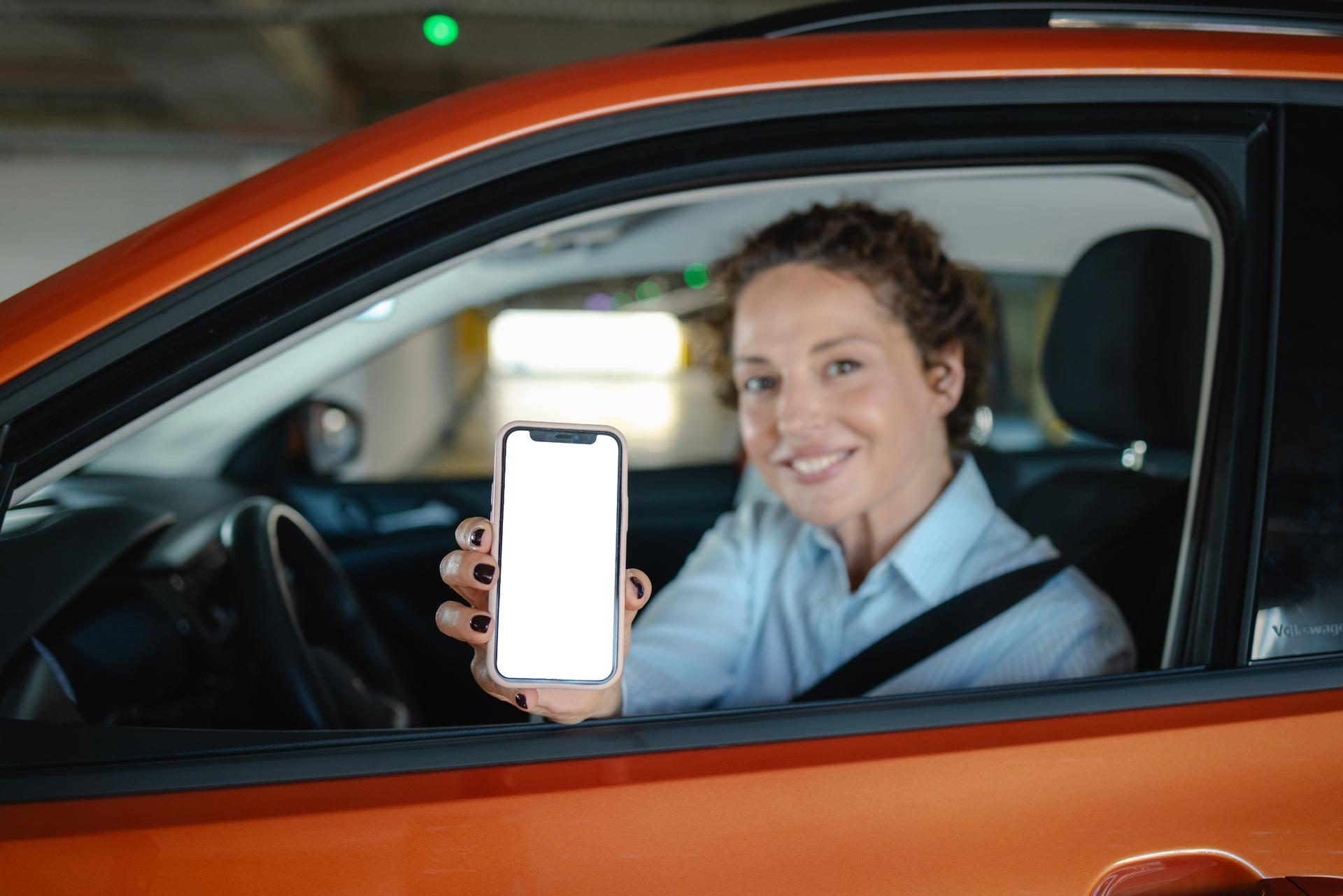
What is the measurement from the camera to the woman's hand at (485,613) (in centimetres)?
79

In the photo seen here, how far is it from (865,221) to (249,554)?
1.03 meters

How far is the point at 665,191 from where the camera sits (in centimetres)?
93

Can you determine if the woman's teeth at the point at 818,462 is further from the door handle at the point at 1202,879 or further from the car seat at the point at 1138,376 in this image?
the door handle at the point at 1202,879

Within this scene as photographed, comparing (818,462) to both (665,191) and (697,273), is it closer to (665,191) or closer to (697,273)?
(665,191)

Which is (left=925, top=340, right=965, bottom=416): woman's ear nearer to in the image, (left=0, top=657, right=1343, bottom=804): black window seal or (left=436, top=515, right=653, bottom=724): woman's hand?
(left=0, top=657, right=1343, bottom=804): black window seal

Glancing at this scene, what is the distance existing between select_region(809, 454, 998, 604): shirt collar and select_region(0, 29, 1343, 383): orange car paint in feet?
2.12

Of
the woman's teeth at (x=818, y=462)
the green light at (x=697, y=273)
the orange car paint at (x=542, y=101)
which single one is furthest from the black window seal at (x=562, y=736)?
the green light at (x=697, y=273)

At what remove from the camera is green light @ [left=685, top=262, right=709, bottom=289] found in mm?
3062

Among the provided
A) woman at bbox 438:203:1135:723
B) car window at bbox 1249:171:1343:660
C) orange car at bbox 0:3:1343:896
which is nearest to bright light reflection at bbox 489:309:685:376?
woman at bbox 438:203:1135:723

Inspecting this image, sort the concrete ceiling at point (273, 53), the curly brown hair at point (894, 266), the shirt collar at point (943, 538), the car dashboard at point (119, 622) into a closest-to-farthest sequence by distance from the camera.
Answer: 1. the car dashboard at point (119, 622)
2. the shirt collar at point (943, 538)
3. the curly brown hair at point (894, 266)
4. the concrete ceiling at point (273, 53)

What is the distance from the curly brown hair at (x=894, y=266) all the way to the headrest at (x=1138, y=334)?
178mm

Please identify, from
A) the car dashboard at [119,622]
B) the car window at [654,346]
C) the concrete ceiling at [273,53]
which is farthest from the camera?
the concrete ceiling at [273,53]

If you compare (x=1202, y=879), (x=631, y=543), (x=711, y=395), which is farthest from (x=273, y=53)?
(x=1202, y=879)

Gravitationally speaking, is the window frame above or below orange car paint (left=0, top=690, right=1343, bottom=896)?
above
